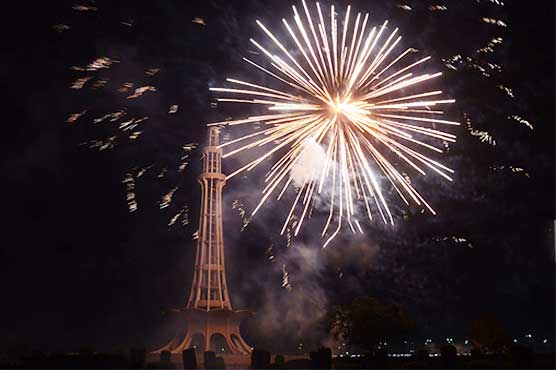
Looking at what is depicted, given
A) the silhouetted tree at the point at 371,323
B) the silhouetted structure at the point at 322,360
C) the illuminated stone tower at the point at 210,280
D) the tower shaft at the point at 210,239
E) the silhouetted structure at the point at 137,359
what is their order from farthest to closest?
the illuminated stone tower at the point at 210,280, the tower shaft at the point at 210,239, the silhouetted tree at the point at 371,323, the silhouetted structure at the point at 137,359, the silhouetted structure at the point at 322,360

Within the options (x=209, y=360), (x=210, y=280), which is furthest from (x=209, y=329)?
(x=209, y=360)

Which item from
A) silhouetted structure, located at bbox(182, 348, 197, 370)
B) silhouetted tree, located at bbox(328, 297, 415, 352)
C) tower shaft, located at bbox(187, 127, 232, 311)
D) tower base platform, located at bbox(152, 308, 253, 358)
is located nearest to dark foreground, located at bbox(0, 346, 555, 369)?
silhouetted structure, located at bbox(182, 348, 197, 370)

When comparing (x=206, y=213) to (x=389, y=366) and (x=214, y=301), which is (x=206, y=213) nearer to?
(x=214, y=301)

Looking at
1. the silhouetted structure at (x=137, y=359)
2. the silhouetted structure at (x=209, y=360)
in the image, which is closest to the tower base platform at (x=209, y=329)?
the silhouetted structure at (x=137, y=359)

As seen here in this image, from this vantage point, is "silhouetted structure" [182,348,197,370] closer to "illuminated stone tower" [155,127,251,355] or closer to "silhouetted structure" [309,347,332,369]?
"silhouetted structure" [309,347,332,369]

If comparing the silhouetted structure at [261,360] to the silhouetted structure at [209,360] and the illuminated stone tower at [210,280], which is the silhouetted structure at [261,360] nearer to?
the silhouetted structure at [209,360]
